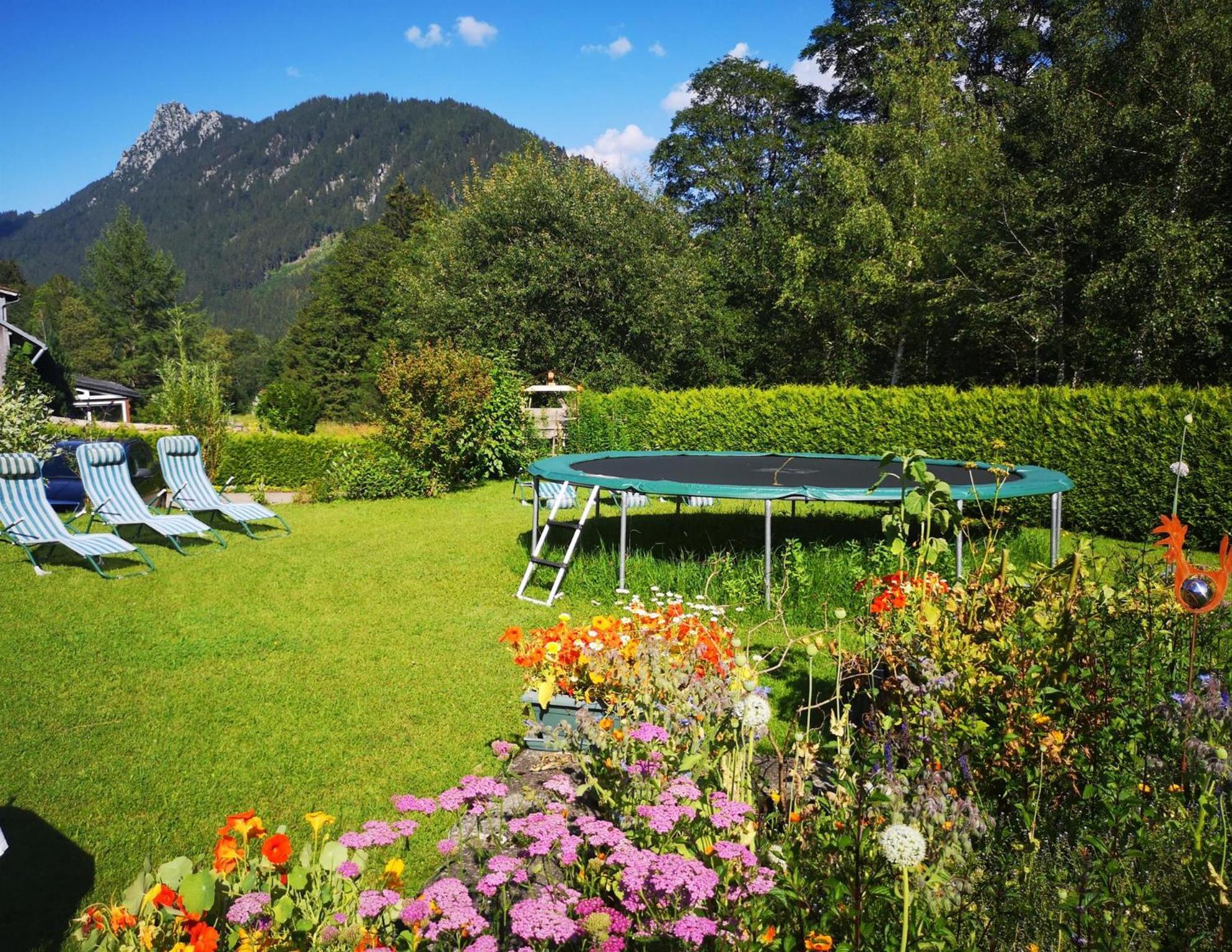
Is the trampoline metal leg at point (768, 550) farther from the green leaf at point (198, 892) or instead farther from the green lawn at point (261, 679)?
the green leaf at point (198, 892)

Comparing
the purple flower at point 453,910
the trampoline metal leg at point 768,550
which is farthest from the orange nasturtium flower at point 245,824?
the trampoline metal leg at point 768,550

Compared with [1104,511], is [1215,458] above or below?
above

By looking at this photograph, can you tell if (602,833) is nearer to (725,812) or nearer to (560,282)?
(725,812)

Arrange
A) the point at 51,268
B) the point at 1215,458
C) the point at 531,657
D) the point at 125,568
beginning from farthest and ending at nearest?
the point at 51,268 → the point at 1215,458 → the point at 125,568 → the point at 531,657

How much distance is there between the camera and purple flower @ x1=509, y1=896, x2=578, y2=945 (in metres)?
1.27

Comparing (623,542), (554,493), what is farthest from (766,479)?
(554,493)

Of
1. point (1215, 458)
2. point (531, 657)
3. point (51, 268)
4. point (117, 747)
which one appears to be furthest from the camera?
point (51, 268)

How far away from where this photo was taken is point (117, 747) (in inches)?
144

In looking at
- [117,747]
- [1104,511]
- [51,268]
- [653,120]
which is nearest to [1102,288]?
[1104,511]

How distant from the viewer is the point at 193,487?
9117 millimetres

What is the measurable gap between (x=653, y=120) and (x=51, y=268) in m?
173

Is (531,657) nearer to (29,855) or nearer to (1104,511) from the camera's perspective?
(29,855)

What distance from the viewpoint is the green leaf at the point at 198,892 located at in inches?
52.5

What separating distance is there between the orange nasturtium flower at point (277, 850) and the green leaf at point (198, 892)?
0.09 m
